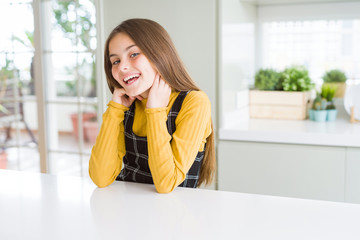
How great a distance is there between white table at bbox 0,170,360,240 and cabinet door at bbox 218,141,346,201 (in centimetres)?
104

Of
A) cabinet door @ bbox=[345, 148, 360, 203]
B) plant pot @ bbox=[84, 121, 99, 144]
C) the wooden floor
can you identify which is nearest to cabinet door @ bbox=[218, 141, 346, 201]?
cabinet door @ bbox=[345, 148, 360, 203]

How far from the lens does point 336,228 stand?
80 centimetres

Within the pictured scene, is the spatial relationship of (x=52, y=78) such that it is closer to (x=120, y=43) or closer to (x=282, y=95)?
(x=282, y=95)

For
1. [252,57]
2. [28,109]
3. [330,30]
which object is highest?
[330,30]

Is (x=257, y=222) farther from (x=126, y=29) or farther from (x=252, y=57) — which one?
A: (x=252, y=57)

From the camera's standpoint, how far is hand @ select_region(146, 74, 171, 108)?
117 cm

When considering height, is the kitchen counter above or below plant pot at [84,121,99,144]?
above

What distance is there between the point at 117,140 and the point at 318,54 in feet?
5.90

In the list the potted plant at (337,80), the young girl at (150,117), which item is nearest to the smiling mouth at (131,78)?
the young girl at (150,117)

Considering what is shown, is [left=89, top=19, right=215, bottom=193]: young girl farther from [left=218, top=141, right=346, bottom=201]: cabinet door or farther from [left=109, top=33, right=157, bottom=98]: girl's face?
[left=218, top=141, right=346, bottom=201]: cabinet door

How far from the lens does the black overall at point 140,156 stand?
124 cm

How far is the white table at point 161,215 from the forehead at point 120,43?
→ 41 centimetres

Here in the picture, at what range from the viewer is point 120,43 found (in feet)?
3.85

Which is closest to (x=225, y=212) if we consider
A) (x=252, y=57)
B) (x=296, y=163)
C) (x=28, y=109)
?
(x=296, y=163)
